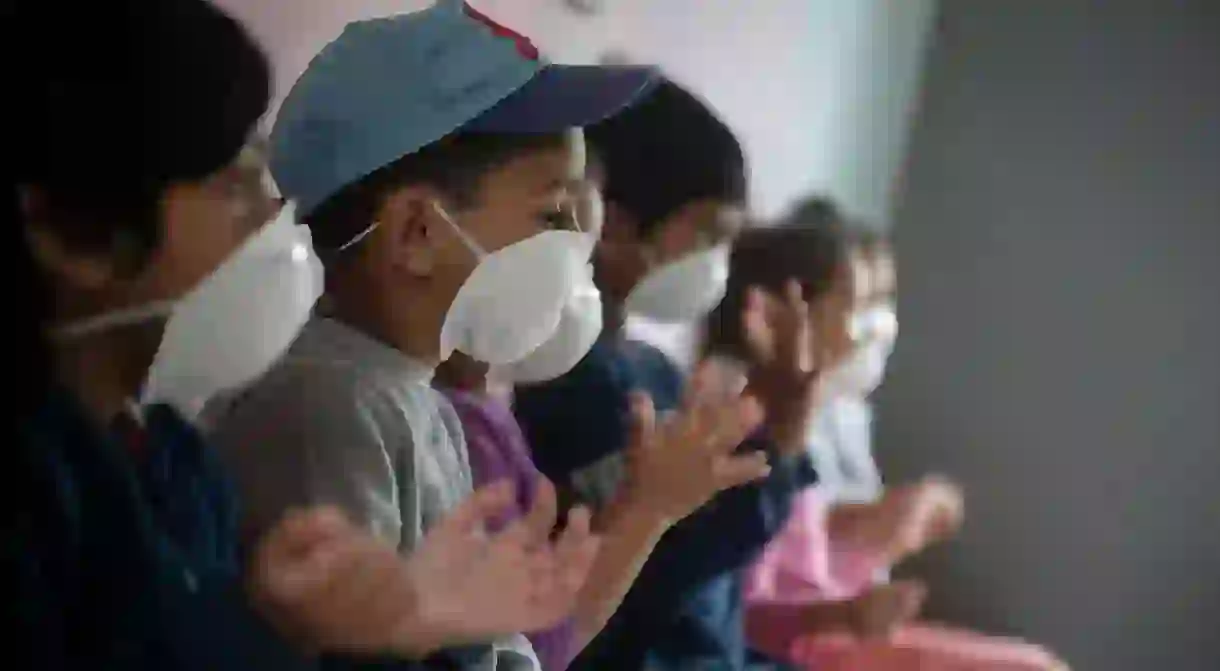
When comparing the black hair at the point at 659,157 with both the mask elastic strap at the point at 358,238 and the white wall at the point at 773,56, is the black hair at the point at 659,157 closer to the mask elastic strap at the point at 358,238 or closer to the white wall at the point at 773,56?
the white wall at the point at 773,56

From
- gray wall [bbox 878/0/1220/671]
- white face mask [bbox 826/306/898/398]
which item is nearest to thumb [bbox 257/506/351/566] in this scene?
white face mask [bbox 826/306/898/398]

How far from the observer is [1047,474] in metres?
2.16

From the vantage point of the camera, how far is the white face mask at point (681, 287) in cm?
114

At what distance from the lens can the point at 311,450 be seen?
0.66 m

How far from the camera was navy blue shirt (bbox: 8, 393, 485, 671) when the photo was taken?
1.63 feet

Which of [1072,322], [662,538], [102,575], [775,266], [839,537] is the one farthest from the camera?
[1072,322]

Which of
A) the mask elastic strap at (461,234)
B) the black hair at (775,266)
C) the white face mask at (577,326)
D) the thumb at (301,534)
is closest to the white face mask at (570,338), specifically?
the white face mask at (577,326)

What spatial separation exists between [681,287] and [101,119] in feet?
2.22

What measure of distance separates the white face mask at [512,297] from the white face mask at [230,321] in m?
0.14

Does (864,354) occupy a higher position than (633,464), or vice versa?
(633,464)

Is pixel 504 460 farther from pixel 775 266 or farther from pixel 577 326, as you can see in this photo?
pixel 775 266

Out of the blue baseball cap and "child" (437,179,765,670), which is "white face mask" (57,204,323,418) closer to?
the blue baseball cap

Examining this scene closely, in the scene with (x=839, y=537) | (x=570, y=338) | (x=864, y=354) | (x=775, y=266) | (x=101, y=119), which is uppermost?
(x=101, y=119)

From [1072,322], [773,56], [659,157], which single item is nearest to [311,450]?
[659,157]
